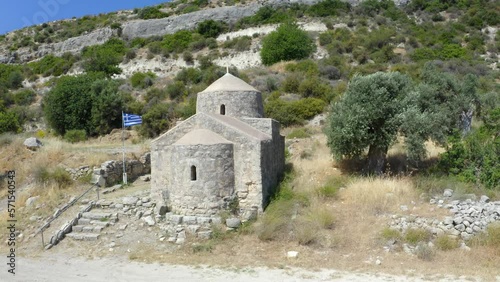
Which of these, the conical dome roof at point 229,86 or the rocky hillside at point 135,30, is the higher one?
the rocky hillside at point 135,30

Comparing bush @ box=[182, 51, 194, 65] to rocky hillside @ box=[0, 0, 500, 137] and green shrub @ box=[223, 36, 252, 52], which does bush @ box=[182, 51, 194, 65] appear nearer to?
rocky hillside @ box=[0, 0, 500, 137]

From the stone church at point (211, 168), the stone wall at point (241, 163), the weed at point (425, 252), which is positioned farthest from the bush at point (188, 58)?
the weed at point (425, 252)

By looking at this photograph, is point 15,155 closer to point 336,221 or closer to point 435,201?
point 336,221

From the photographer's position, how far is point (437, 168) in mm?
12234

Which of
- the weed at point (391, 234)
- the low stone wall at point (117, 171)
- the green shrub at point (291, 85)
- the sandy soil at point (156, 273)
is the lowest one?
the sandy soil at point (156, 273)

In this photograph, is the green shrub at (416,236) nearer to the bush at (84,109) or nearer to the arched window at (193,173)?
Answer: the arched window at (193,173)

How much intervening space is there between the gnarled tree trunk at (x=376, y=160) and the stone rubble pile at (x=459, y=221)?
2862mm

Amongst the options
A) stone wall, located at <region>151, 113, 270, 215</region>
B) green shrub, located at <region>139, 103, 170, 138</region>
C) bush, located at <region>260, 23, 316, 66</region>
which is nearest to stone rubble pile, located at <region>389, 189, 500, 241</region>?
stone wall, located at <region>151, 113, 270, 215</region>

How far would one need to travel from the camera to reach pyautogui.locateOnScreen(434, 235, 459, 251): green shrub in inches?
336

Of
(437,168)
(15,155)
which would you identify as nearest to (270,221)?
(437,168)

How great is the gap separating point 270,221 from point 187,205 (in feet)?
7.47

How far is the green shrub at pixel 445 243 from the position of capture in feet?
28.0

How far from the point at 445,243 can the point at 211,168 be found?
5.77 meters

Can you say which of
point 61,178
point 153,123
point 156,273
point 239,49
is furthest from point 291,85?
point 156,273
